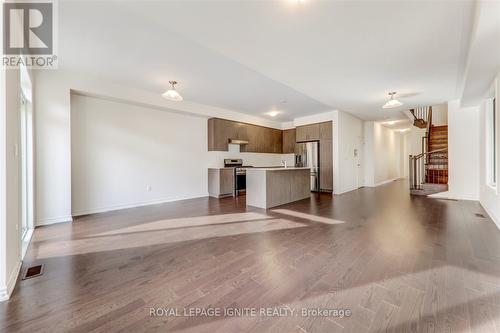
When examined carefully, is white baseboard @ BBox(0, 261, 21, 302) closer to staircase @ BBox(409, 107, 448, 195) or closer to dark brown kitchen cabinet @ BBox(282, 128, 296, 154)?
dark brown kitchen cabinet @ BBox(282, 128, 296, 154)

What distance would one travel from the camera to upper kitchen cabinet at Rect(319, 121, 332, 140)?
23.6 feet

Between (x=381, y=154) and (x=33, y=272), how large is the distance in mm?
11482

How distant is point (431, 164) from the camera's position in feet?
24.5

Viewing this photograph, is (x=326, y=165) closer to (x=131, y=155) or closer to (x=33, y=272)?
(x=131, y=155)

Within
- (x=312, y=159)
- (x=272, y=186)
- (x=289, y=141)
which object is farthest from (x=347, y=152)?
(x=272, y=186)

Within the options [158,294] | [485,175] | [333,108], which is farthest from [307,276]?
[333,108]

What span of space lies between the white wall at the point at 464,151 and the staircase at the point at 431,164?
0.43 metres

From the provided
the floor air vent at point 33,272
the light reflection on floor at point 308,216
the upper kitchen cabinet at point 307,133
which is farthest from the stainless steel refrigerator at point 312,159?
the floor air vent at point 33,272

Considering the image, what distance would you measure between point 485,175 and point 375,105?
300cm

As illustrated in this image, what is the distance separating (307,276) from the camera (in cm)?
206

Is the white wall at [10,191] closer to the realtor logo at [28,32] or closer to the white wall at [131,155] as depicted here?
the realtor logo at [28,32]

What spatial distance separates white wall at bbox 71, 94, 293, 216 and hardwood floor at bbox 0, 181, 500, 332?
116cm

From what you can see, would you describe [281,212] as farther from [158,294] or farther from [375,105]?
[375,105]

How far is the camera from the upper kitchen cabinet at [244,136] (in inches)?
265
